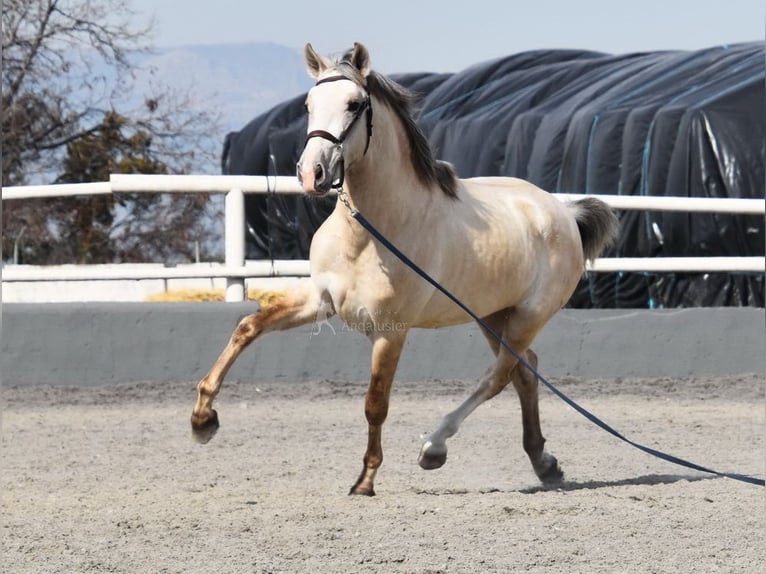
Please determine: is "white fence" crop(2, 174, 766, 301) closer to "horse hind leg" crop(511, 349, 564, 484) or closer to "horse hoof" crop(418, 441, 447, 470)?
"horse hind leg" crop(511, 349, 564, 484)

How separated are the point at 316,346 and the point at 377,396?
3.64 m

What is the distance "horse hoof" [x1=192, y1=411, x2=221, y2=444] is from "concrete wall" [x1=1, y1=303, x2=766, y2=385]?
340 centimetres

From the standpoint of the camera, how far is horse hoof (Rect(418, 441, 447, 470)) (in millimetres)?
5723

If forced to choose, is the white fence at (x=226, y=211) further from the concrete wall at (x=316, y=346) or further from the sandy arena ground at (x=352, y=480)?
the sandy arena ground at (x=352, y=480)

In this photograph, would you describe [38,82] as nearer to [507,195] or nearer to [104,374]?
[104,374]

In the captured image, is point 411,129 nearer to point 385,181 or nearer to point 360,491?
point 385,181

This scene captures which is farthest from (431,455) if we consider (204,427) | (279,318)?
(204,427)

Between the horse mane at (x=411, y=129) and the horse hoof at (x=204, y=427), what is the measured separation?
141 cm

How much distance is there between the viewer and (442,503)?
5371mm

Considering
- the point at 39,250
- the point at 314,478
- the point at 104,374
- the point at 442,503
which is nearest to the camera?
the point at 442,503

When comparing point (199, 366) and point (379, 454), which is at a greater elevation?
point (379, 454)

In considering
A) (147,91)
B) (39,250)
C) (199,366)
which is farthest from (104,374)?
(147,91)

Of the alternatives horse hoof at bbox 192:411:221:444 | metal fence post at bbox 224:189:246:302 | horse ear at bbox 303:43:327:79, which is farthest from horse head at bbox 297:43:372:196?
metal fence post at bbox 224:189:246:302

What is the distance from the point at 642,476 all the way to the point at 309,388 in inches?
128
